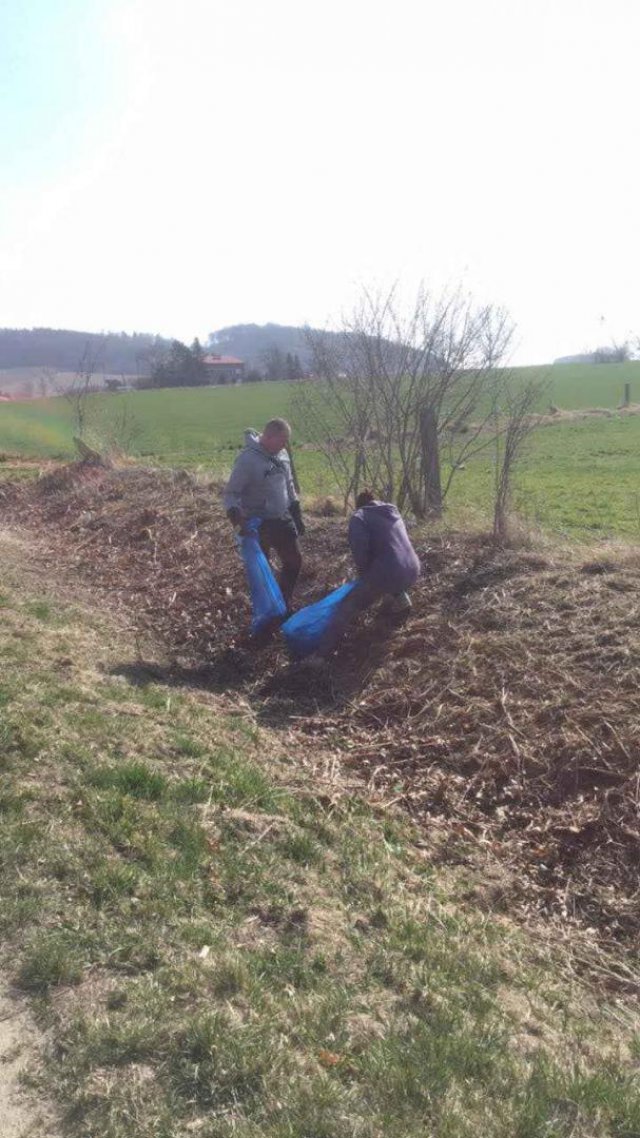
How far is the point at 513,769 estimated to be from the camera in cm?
560

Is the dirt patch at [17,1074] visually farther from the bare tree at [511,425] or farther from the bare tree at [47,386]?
the bare tree at [47,386]

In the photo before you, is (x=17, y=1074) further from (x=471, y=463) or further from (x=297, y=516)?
(x=471, y=463)

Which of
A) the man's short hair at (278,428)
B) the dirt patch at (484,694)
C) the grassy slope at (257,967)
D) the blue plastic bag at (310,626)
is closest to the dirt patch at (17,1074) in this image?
the grassy slope at (257,967)

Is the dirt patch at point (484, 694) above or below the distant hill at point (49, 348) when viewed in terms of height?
below

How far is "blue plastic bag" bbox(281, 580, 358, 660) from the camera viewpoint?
7254 millimetres

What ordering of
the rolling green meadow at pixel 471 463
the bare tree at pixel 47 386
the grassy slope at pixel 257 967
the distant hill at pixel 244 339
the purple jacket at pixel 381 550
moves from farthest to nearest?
1. the distant hill at pixel 244 339
2. the bare tree at pixel 47 386
3. the rolling green meadow at pixel 471 463
4. the purple jacket at pixel 381 550
5. the grassy slope at pixel 257 967

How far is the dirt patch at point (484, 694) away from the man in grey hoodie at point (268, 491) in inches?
33.4

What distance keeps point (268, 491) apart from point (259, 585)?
2.77 feet

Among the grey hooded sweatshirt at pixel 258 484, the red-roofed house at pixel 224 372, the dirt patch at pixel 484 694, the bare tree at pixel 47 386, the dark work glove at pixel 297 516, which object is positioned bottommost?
the dirt patch at pixel 484 694

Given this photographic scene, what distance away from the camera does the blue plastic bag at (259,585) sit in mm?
7719

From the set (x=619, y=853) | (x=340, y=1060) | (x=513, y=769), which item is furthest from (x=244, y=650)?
(x=340, y=1060)

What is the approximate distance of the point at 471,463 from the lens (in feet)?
48.2

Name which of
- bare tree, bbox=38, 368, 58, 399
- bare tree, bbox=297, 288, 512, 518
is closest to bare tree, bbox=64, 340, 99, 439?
bare tree, bbox=38, 368, 58, 399

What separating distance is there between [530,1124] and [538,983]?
103 cm
